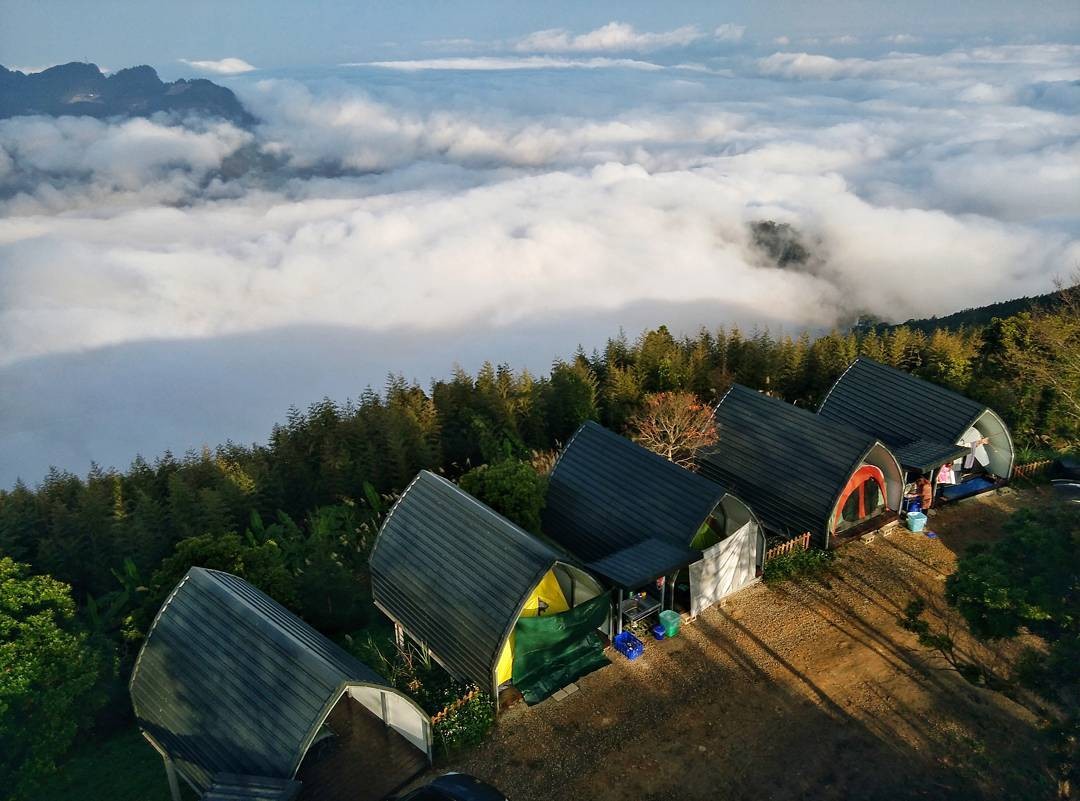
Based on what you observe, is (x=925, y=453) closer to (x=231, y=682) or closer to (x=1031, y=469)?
(x=1031, y=469)

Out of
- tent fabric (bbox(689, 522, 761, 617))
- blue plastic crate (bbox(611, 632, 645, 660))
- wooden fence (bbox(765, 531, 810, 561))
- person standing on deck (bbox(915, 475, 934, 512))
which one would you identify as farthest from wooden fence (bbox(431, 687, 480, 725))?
person standing on deck (bbox(915, 475, 934, 512))

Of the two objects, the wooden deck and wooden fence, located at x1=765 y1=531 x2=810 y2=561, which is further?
wooden fence, located at x1=765 y1=531 x2=810 y2=561

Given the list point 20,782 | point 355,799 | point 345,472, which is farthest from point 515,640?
point 345,472

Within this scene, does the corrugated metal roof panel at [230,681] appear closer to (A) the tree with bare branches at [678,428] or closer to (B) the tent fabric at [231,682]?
(B) the tent fabric at [231,682]

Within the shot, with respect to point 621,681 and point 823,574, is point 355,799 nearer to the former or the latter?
point 621,681

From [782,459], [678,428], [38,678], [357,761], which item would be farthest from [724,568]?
[38,678]

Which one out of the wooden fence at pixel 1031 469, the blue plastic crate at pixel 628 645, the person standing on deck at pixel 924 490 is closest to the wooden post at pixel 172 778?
the blue plastic crate at pixel 628 645

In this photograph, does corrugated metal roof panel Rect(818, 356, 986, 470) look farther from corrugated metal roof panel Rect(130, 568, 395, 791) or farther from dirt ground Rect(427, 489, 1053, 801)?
corrugated metal roof panel Rect(130, 568, 395, 791)
